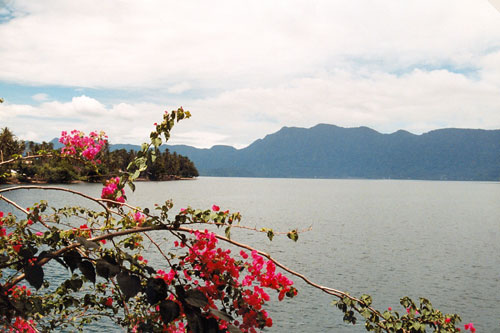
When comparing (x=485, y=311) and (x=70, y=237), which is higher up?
(x=70, y=237)

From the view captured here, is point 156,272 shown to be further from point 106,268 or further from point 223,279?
point 223,279

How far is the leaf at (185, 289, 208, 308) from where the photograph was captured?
2.27 metres

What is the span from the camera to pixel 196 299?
232cm

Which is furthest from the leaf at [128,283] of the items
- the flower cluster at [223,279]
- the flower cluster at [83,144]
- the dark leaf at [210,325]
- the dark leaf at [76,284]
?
the flower cluster at [83,144]

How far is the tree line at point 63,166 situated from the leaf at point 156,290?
71 centimetres

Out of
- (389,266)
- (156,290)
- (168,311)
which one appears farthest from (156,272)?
(389,266)

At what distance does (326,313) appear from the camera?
15086 mm

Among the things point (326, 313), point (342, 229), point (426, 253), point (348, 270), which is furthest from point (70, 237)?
point (342, 229)

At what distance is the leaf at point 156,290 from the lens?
2.35 meters

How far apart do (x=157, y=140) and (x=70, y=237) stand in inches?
41.4

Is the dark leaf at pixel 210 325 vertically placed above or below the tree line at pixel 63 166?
below

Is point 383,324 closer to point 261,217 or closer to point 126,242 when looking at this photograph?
point 126,242

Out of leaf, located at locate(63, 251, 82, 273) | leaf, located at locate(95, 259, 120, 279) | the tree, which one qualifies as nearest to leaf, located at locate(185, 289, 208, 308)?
A: the tree

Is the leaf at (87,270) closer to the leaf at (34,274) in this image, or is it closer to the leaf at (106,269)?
the leaf at (106,269)
